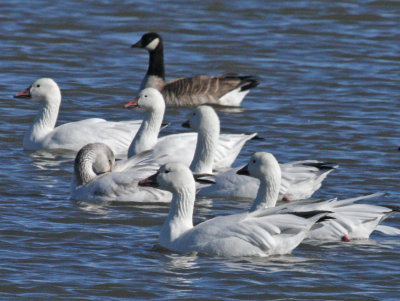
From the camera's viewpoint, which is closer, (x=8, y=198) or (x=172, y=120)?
(x=8, y=198)

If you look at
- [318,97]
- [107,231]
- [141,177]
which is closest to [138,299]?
[107,231]

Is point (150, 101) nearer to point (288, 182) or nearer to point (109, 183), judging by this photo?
point (109, 183)

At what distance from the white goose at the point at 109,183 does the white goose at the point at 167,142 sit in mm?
950

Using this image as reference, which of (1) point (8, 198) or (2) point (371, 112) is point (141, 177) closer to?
(1) point (8, 198)

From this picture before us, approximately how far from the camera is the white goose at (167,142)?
498 inches

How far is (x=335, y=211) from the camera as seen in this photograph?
382 inches

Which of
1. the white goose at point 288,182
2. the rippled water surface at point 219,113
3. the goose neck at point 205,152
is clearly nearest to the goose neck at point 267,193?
the rippled water surface at point 219,113

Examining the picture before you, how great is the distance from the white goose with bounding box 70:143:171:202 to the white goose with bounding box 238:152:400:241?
1.61 metres

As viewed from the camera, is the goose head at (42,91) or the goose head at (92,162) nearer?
the goose head at (92,162)

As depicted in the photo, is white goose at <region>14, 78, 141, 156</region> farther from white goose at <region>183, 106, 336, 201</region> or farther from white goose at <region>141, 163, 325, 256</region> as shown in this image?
white goose at <region>141, 163, 325, 256</region>

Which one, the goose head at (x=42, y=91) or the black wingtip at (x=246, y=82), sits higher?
the goose head at (x=42, y=91)

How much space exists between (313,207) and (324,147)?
15.2 feet

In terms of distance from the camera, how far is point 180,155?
12.6 metres

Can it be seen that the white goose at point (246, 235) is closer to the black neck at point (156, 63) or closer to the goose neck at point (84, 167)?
the goose neck at point (84, 167)
